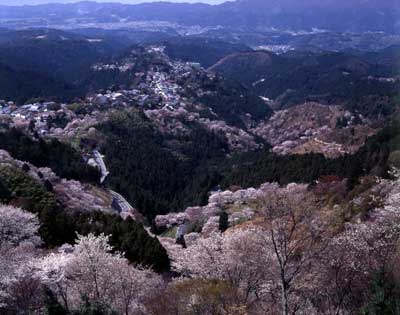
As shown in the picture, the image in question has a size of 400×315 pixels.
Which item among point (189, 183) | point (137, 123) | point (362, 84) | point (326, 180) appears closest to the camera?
point (326, 180)

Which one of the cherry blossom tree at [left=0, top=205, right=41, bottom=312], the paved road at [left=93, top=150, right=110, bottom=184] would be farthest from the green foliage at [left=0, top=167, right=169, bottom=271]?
the paved road at [left=93, top=150, right=110, bottom=184]

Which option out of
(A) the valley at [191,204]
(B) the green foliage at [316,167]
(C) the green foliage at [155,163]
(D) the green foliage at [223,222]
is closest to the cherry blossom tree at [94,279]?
(A) the valley at [191,204]

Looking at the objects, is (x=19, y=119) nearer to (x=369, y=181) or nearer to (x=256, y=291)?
(x=369, y=181)

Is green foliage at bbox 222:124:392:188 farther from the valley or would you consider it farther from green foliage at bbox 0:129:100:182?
green foliage at bbox 0:129:100:182

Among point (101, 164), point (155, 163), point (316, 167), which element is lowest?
point (155, 163)

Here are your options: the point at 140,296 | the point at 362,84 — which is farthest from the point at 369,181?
the point at 362,84

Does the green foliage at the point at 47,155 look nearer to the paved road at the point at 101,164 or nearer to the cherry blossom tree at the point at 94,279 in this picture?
the paved road at the point at 101,164

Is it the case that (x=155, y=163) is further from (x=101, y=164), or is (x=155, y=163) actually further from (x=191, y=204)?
(x=191, y=204)

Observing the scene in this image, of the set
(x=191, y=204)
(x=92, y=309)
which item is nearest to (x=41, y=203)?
(x=92, y=309)
